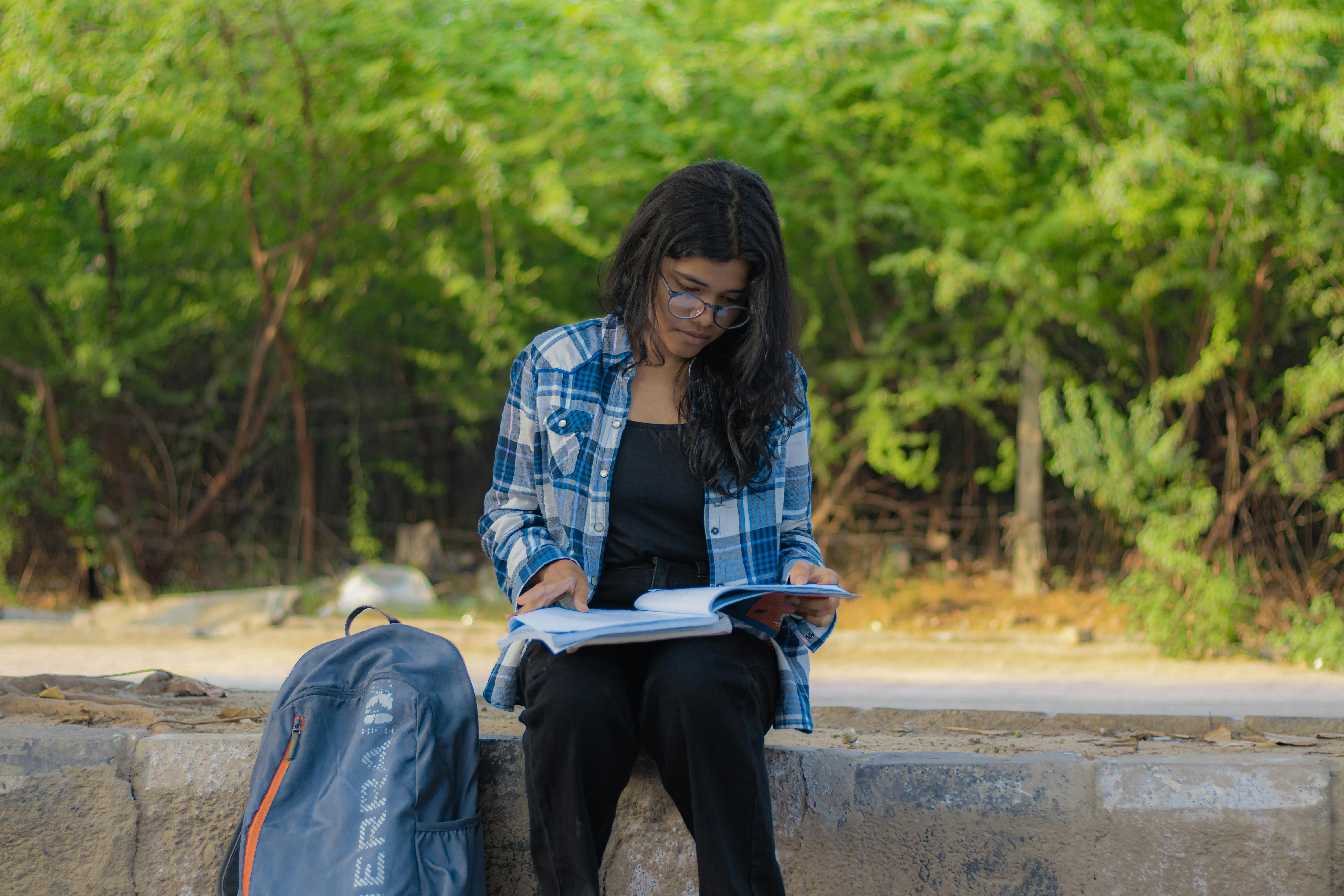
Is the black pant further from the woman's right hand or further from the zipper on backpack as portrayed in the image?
the zipper on backpack

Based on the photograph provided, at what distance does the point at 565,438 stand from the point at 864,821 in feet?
3.09

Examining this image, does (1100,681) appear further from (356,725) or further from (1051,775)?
(356,725)

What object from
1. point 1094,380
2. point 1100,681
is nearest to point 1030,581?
point 1094,380

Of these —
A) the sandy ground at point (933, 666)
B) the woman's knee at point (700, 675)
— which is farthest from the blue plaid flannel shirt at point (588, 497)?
the sandy ground at point (933, 666)

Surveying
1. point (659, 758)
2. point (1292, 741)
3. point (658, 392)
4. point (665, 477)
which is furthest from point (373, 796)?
point (1292, 741)

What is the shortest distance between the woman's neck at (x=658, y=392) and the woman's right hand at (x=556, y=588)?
13.7 inches

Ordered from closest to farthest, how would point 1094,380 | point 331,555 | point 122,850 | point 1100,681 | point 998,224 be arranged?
1. point 122,850
2. point 1100,681
3. point 998,224
4. point 1094,380
5. point 331,555

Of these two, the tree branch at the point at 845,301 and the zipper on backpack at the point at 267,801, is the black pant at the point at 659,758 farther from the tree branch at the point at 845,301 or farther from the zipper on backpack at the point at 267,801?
the tree branch at the point at 845,301

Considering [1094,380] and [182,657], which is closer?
[182,657]

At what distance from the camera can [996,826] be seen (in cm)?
200

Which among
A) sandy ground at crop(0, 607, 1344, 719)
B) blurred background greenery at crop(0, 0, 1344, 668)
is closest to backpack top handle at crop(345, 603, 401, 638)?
sandy ground at crop(0, 607, 1344, 719)

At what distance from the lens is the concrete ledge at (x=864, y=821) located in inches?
75.9

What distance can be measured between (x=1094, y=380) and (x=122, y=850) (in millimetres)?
5186

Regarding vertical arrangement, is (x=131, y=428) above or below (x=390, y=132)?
below
